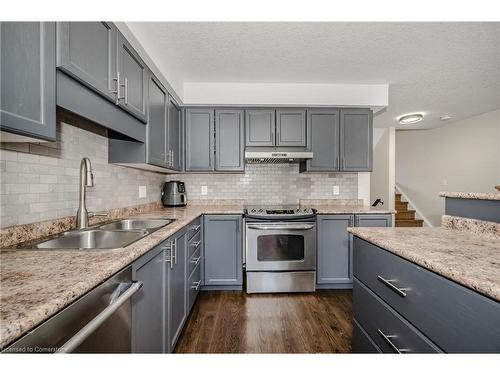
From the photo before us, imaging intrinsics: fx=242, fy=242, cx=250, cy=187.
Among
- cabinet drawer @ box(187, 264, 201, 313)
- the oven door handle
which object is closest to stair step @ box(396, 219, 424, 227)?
the oven door handle

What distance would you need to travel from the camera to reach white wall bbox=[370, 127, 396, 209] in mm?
4820

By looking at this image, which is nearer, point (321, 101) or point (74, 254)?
point (74, 254)

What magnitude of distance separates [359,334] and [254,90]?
8.49ft

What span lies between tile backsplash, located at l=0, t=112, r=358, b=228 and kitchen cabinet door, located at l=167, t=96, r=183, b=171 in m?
0.32

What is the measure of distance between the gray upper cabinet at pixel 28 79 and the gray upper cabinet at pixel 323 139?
250 cm

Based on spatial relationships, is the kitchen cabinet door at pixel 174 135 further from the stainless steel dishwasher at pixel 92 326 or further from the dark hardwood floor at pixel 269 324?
the stainless steel dishwasher at pixel 92 326

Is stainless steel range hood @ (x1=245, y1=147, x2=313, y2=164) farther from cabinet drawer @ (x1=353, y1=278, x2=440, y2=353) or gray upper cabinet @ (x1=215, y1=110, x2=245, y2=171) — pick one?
cabinet drawer @ (x1=353, y1=278, x2=440, y2=353)

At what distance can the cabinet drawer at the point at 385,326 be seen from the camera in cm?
89

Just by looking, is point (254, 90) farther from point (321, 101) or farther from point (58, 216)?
point (58, 216)

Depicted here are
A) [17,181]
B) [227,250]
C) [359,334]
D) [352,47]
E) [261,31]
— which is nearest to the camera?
[17,181]

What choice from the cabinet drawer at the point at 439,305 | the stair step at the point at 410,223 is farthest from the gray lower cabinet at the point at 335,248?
the stair step at the point at 410,223

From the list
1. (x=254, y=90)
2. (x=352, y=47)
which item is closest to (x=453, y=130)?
(x=352, y=47)
